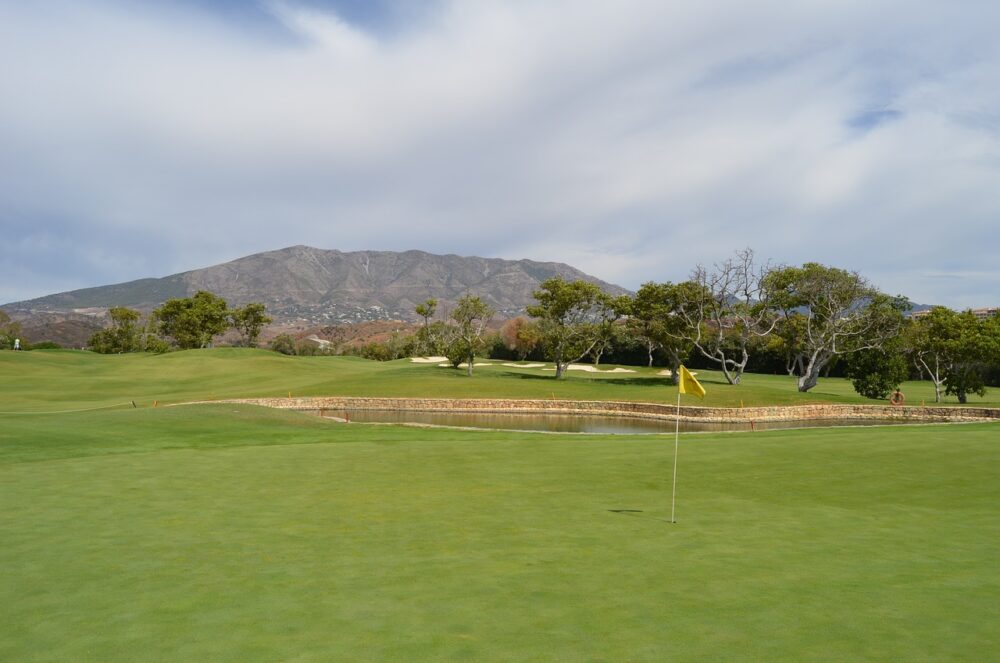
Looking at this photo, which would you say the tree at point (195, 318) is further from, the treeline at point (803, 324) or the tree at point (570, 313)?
the tree at point (570, 313)

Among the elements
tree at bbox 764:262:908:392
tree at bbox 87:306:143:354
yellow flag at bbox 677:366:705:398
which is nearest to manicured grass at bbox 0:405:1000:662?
yellow flag at bbox 677:366:705:398

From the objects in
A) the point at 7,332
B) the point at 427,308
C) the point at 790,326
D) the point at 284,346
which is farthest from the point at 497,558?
the point at 7,332

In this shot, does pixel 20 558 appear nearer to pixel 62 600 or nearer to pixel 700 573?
pixel 62 600

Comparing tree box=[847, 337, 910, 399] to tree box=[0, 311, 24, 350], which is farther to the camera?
tree box=[0, 311, 24, 350]

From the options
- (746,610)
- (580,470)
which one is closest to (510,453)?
(580,470)

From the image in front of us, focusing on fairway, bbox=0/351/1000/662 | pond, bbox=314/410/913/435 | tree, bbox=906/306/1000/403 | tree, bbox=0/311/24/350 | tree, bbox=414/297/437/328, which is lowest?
pond, bbox=314/410/913/435

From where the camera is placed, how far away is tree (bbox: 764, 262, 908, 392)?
170 ft

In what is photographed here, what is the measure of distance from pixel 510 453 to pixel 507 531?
8946 millimetres

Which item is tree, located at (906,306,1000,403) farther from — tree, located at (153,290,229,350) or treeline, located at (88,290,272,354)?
tree, located at (153,290,229,350)

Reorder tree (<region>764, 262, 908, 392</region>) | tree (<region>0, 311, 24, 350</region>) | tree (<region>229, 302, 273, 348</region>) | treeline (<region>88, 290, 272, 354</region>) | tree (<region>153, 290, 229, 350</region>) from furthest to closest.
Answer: tree (<region>0, 311, 24, 350</region>) < tree (<region>229, 302, 273, 348</region>) < treeline (<region>88, 290, 272, 354</region>) < tree (<region>153, 290, 229, 350</region>) < tree (<region>764, 262, 908, 392</region>)

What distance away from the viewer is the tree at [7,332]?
94.6m

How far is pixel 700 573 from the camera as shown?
293 inches

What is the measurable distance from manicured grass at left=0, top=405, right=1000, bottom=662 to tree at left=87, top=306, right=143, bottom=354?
282 ft

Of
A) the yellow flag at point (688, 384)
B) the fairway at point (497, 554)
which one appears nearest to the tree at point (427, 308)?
the fairway at point (497, 554)
